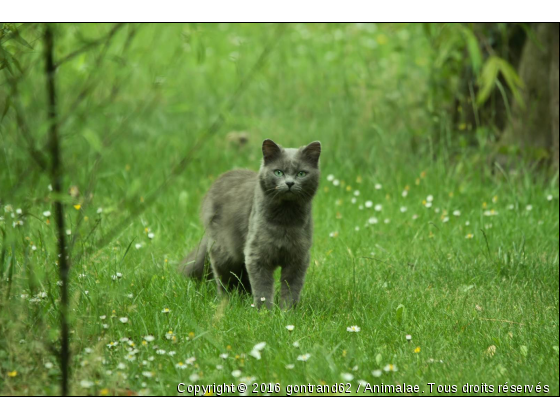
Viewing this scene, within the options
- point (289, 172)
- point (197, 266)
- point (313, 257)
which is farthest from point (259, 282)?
point (313, 257)

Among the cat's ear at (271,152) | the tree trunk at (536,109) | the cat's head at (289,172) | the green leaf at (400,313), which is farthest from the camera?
the tree trunk at (536,109)

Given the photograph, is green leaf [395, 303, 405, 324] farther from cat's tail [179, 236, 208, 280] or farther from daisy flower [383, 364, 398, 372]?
cat's tail [179, 236, 208, 280]

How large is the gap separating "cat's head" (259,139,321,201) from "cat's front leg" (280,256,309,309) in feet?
1.30

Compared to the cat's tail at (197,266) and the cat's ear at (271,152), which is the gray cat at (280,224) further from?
the cat's tail at (197,266)

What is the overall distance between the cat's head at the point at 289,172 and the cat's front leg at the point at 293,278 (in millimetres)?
395

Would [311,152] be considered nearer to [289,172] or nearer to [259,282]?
[289,172]

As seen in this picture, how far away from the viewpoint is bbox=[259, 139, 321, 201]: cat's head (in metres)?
3.77

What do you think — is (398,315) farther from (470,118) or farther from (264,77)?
(264,77)

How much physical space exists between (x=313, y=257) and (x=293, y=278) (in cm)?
84

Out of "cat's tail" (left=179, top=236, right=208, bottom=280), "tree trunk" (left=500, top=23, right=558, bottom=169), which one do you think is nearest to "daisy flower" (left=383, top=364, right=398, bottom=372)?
"cat's tail" (left=179, top=236, right=208, bottom=280)

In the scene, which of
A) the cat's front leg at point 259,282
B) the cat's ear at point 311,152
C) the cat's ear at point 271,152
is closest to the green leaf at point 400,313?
the cat's front leg at point 259,282

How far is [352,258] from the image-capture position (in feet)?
15.1

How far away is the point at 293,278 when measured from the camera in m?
3.93

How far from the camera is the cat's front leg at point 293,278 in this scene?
390 centimetres
